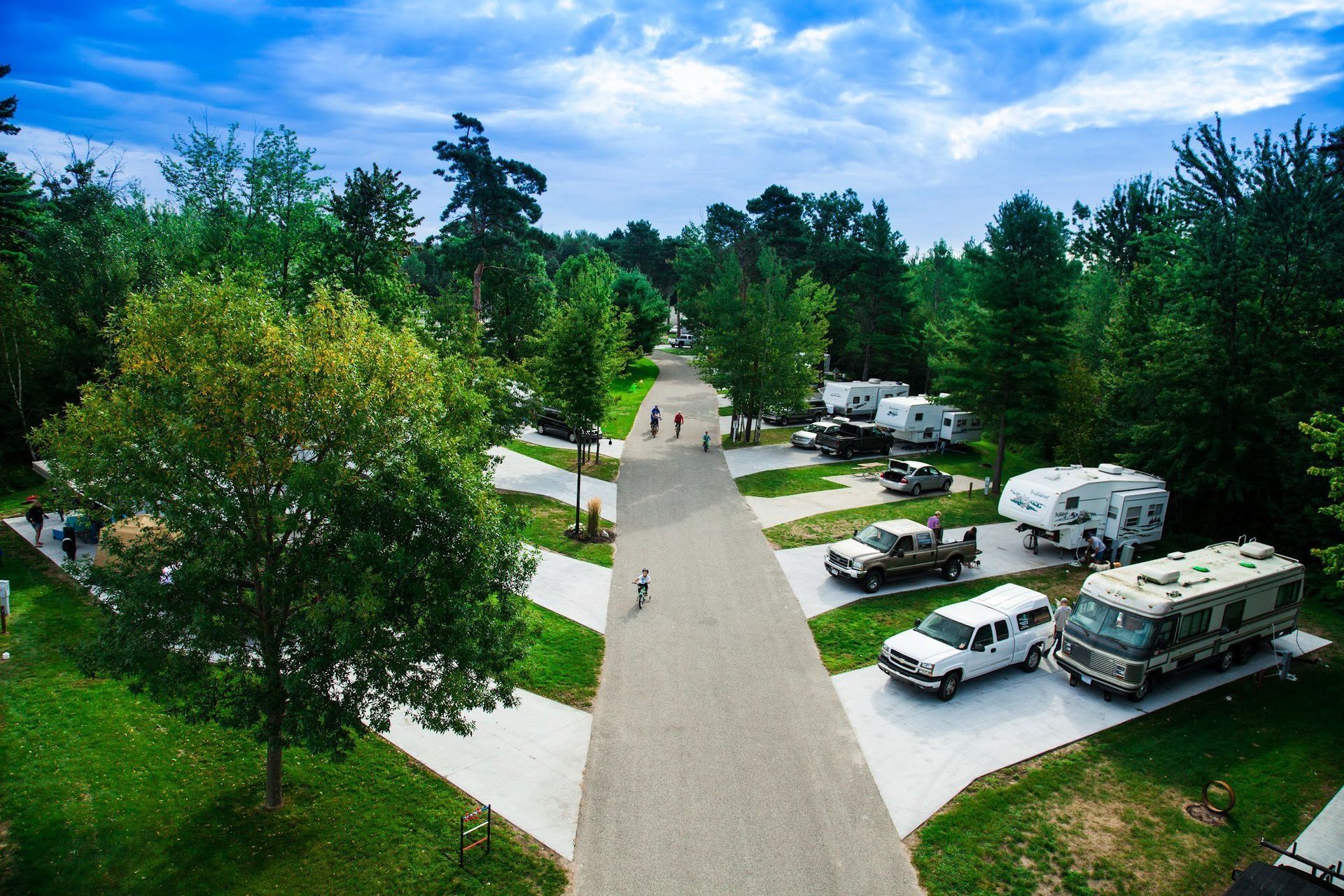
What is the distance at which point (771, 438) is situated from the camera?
4281 cm

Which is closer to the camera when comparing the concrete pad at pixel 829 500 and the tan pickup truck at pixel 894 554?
the tan pickup truck at pixel 894 554

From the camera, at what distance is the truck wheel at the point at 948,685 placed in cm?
1550

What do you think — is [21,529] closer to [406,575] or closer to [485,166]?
[406,575]

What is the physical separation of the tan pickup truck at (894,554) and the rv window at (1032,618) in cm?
496

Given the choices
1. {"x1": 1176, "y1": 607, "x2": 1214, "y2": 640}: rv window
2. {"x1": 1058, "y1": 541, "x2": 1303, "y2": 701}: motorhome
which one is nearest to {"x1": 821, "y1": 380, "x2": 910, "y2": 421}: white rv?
{"x1": 1058, "y1": 541, "x2": 1303, "y2": 701}: motorhome

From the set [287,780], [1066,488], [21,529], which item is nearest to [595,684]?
[287,780]

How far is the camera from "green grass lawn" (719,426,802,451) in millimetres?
40844

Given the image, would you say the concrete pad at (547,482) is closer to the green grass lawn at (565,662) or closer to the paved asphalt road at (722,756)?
the paved asphalt road at (722,756)

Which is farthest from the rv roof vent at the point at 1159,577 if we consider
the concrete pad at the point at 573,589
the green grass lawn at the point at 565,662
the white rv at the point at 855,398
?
the white rv at the point at 855,398

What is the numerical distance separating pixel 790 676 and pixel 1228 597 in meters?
10.2

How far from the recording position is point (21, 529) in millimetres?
21594

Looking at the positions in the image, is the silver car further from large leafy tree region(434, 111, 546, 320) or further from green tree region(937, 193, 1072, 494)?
large leafy tree region(434, 111, 546, 320)

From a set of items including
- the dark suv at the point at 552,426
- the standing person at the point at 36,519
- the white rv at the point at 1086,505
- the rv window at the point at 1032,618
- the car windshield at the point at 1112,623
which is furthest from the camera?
the dark suv at the point at 552,426

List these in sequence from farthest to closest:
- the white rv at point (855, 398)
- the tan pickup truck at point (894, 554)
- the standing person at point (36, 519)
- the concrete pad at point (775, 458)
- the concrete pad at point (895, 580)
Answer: the white rv at point (855, 398)
the concrete pad at point (775, 458)
the tan pickup truck at point (894, 554)
the concrete pad at point (895, 580)
the standing person at point (36, 519)
